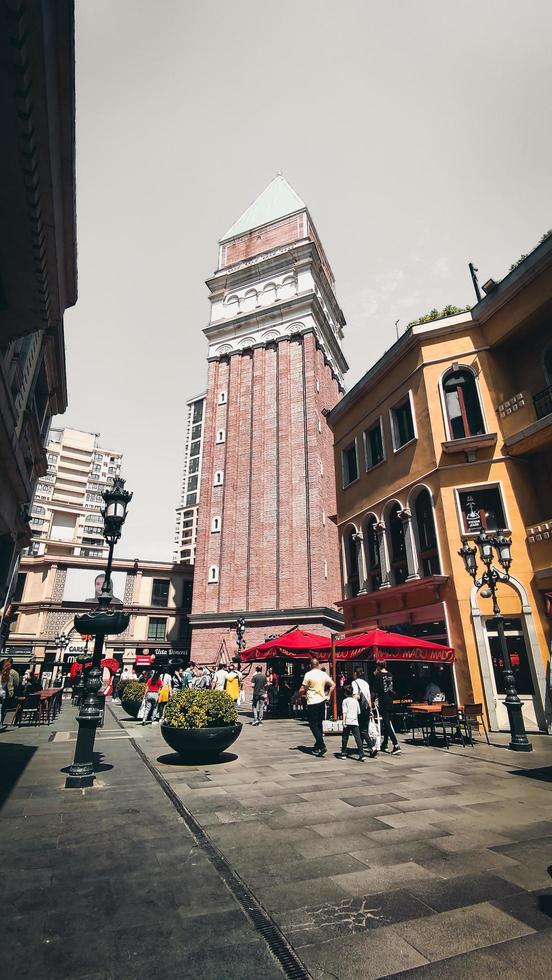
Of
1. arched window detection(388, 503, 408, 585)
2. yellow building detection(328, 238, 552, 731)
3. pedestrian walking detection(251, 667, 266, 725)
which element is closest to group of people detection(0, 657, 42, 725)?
pedestrian walking detection(251, 667, 266, 725)

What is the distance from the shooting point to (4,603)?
65.4 ft

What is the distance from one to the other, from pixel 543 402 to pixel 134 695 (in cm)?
1741

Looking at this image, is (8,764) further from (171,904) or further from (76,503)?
(76,503)

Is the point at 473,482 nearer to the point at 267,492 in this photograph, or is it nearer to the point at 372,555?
the point at 372,555

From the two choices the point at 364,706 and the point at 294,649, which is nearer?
the point at 364,706

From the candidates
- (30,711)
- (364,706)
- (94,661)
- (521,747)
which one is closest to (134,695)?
(30,711)

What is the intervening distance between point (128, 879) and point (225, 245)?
54.7m

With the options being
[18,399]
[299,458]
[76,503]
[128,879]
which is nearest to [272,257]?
[299,458]

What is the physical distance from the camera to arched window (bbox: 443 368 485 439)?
16.7 meters

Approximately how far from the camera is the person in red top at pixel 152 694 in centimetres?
1584

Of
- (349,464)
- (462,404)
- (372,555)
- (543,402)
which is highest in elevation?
(349,464)

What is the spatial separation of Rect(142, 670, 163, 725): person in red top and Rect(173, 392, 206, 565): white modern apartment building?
227 ft

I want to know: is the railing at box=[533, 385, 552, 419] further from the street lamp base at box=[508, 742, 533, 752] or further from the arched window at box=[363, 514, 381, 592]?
the street lamp base at box=[508, 742, 533, 752]

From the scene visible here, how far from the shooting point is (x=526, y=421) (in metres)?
15.4
